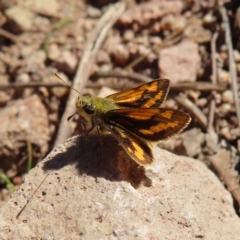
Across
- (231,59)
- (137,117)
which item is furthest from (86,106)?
(231,59)

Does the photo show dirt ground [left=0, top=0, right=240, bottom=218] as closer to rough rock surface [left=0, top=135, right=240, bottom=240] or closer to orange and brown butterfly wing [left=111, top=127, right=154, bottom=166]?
rough rock surface [left=0, top=135, right=240, bottom=240]

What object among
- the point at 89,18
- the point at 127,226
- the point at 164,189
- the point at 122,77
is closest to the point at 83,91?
the point at 122,77

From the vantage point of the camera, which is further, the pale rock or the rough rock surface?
the pale rock

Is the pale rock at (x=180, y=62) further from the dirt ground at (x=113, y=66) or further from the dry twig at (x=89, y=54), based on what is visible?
the dry twig at (x=89, y=54)

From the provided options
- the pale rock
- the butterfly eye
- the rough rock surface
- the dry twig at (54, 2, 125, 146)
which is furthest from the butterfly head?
the pale rock

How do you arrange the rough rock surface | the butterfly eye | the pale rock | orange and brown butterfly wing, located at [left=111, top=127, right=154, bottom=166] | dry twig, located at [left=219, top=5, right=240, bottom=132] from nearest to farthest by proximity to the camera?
the rough rock surface, orange and brown butterfly wing, located at [left=111, top=127, right=154, bottom=166], the butterfly eye, dry twig, located at [left=219, top=5, right=240, bottom=132], the pale rock

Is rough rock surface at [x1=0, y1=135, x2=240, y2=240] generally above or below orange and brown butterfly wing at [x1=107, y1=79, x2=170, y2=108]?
below

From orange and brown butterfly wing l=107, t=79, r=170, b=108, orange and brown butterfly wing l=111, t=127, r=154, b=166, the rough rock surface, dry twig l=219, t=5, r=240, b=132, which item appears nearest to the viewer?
the rough rock surface
